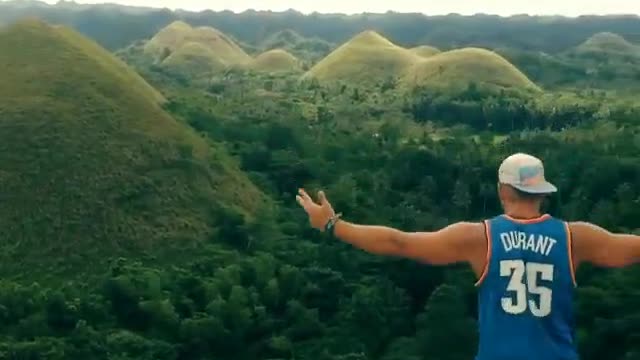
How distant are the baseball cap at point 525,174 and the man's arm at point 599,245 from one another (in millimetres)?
129

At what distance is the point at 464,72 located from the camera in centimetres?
4825

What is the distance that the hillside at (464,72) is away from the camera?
156 ft

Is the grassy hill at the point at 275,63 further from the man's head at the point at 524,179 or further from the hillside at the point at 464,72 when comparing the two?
the man's head at the point at 524,179

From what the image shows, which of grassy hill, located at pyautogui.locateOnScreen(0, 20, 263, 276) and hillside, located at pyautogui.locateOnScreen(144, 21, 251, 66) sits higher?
grassy hill, located at pyautogui.locateOnScreen(0, 20, 263, 276)

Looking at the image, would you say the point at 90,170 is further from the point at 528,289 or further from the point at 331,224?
the point at 528,289

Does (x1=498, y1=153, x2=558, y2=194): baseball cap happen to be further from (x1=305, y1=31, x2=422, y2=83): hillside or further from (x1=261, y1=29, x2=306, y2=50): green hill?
(x1=261, y1=29, x2=306, y2=50): green hill

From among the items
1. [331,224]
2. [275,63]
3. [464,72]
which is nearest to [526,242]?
[331,224]

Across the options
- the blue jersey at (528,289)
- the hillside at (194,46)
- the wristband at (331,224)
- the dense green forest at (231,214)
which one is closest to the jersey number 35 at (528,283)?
the blue jersey at (528,289)

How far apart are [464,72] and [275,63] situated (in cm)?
1456

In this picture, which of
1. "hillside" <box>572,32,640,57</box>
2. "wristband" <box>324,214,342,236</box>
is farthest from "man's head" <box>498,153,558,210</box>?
"hillside" <box>572,32,640,57</box>

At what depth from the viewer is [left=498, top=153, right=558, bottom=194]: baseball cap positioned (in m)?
2.69

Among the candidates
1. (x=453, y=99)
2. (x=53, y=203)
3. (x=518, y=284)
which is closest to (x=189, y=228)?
(x=53, y=203)

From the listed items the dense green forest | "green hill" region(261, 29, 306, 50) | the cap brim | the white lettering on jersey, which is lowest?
"green hill" region(261, 29, 306, 50)

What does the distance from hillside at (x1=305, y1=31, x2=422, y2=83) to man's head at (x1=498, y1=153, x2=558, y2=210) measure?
47.3m
